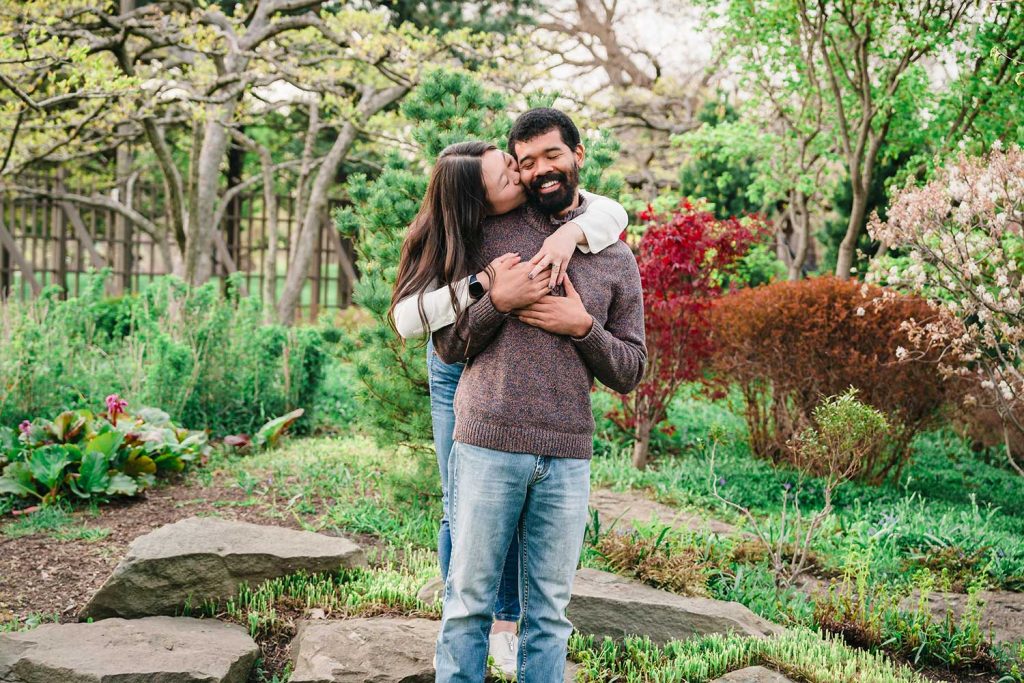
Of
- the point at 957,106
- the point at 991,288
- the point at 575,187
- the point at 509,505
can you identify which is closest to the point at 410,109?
the point at 575,187

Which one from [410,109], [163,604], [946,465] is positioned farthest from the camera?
[946,465]

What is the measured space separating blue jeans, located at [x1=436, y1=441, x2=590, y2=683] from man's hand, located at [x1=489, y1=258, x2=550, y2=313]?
37 cm

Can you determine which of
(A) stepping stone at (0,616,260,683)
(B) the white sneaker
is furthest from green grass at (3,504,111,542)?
(B) the white sneaker

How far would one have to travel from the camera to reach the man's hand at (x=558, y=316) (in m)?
2.20

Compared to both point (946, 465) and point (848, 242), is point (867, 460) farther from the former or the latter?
point (848, 242)

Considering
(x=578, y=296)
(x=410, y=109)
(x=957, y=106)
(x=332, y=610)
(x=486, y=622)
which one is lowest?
(x=332, y=610)

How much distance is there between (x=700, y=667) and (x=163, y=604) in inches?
81.5

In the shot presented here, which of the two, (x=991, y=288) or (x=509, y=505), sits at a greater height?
(x=991, y=288)

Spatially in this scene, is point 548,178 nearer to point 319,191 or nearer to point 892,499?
point 892,499

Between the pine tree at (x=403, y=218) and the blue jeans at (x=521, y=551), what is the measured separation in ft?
6.73

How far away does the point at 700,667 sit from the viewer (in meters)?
2.92

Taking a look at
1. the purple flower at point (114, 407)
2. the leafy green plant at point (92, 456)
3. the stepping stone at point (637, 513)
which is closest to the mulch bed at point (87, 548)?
the leafy green plant at point (92, 456)

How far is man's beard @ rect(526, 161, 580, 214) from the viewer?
226cm

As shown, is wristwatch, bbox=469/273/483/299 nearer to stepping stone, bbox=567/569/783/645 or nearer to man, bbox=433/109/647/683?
man, bbox=433/109/647/683
